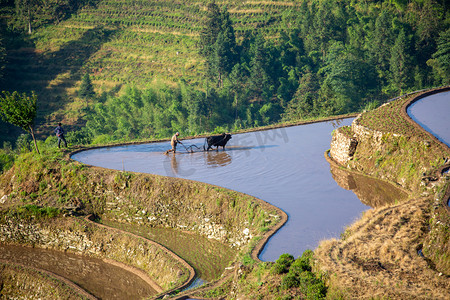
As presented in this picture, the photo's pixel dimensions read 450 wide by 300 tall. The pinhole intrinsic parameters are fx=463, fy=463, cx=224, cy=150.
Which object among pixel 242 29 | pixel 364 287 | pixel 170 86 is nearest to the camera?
pixel 364 287

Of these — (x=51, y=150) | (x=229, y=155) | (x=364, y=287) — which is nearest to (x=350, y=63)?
(x=229, y=155)

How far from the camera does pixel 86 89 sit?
65438mm

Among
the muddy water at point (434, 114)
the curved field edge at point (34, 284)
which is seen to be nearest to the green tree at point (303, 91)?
the muddy water at point (434, 114)

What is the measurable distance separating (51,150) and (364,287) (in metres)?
19.1

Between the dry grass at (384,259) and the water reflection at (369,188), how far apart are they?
2.45 m

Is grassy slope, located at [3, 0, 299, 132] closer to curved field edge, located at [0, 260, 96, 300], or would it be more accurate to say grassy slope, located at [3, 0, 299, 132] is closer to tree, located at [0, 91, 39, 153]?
tree, located at [0, 91, 39, 153]

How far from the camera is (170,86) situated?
63938 millimetres

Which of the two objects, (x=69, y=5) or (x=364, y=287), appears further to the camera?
(x=69, y=5)

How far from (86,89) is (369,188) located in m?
53.8

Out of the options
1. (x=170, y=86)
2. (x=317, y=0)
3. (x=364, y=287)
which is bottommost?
(x=170, y=86)

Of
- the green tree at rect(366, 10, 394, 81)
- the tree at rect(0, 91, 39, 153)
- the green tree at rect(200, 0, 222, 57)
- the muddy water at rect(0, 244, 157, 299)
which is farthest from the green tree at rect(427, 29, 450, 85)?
the muddy water at rect(0, 244, 157, 299)

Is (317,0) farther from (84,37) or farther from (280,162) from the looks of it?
(280,162)

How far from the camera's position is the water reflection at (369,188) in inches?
702

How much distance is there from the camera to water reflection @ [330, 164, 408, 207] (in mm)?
17828
